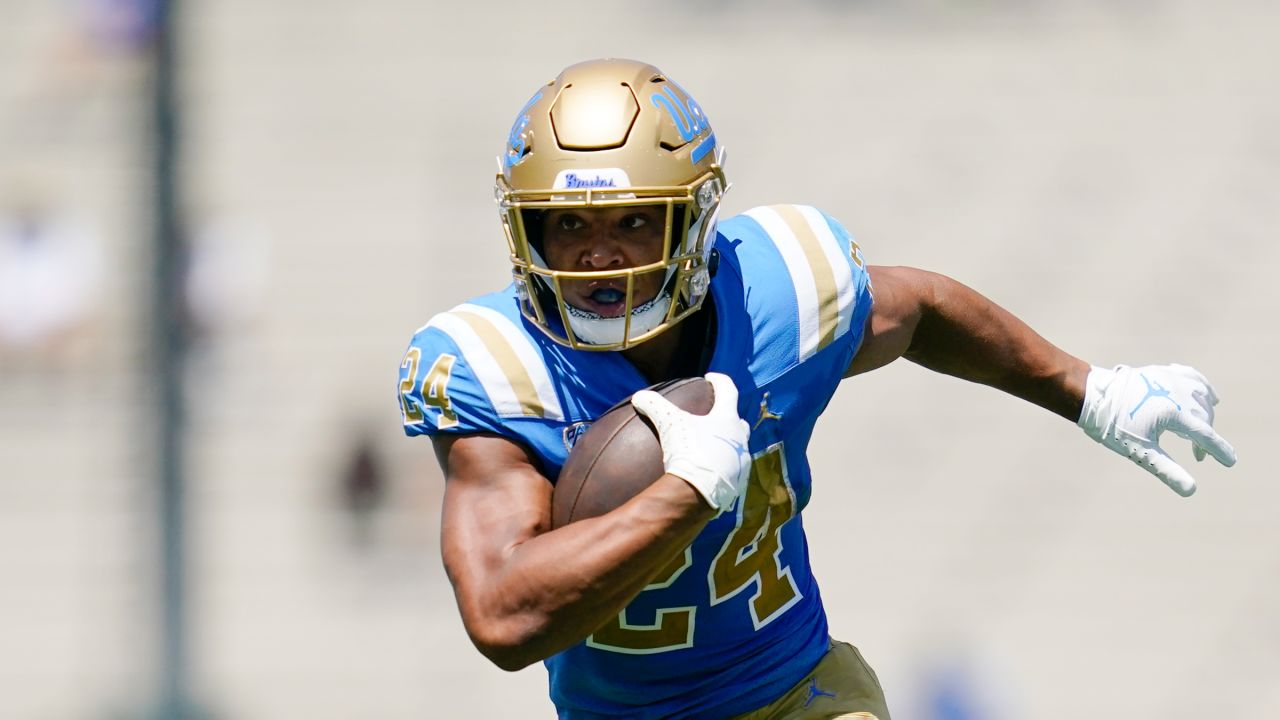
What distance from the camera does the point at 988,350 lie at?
2838 mm


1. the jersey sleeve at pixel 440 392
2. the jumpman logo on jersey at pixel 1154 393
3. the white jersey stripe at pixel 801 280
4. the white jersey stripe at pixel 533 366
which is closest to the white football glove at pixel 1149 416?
the jumpman logo on jersey at pixel 1154 393

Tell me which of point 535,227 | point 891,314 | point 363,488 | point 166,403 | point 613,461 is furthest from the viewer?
point 363,488

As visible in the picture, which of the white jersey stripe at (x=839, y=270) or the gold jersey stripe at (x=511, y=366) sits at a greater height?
the white jersey stripe at (x=839, y=270)

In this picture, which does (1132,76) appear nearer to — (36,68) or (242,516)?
(242,516)

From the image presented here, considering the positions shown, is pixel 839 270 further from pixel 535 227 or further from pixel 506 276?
pixel 506 276

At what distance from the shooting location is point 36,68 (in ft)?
21.0

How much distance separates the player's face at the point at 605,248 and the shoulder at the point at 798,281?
210 millimetres

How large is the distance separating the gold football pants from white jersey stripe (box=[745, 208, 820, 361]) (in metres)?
0.53

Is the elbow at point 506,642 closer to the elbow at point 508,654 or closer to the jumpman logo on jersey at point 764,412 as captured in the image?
the elbow at point 508,654

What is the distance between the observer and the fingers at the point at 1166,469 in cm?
280

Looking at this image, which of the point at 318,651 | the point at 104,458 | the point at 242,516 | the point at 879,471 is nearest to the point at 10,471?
the point at 104,458

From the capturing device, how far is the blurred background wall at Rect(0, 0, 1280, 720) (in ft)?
19.6

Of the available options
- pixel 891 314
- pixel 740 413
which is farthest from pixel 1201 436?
pixel 740 413

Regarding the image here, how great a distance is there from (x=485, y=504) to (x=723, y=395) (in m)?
0.37
